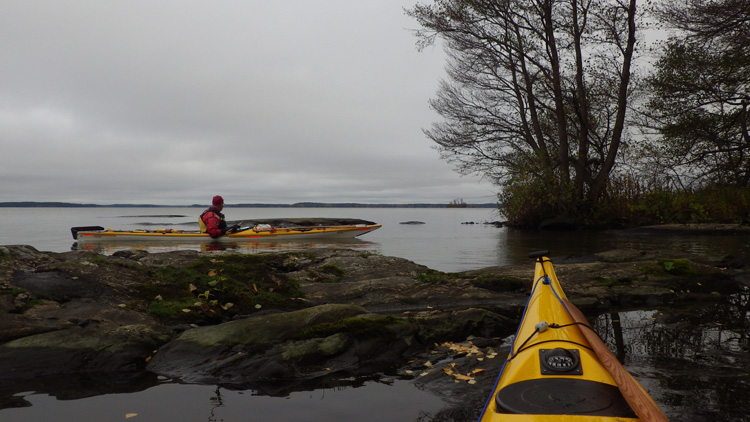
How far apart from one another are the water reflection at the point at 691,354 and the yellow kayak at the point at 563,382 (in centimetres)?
81

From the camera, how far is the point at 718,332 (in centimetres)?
527

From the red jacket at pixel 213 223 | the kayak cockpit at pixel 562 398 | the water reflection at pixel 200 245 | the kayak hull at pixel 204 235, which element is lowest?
the water reflection at pixel 200 245

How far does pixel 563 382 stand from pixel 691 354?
2681mm

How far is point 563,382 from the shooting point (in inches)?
112

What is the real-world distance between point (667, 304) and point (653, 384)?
3.86m

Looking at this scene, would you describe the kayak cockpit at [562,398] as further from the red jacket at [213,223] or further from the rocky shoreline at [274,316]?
the red jacket at [213,223]

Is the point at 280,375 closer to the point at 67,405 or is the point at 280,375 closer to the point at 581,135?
the point at 67,405

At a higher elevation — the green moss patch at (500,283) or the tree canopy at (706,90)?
the tree canopy at (706,90)

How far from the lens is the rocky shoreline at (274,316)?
4.24 metres

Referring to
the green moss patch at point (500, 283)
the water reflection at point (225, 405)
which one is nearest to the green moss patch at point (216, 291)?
the water reflection at point (225, 405)

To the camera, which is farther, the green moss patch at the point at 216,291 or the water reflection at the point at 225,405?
the green moss patch at the point at 216,291

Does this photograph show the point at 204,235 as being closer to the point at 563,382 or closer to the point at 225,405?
the point at 225,405

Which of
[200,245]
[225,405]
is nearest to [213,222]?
[200,245]

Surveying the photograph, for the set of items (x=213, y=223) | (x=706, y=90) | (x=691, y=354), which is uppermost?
(x=706, y=90)
